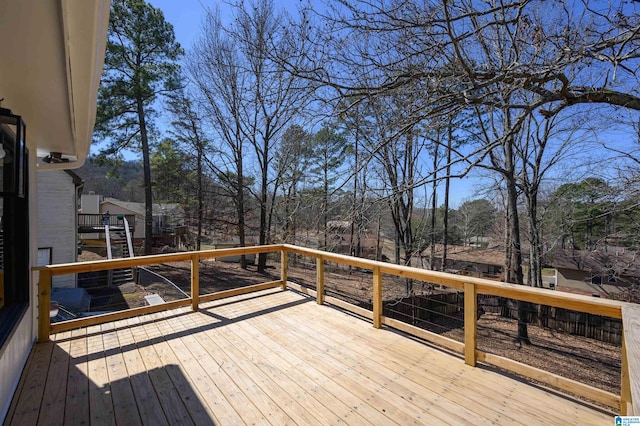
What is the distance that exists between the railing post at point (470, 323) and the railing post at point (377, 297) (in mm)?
985

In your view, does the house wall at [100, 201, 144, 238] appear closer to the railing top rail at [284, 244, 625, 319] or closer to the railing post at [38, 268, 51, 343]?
the railing post at [38, 268, 51, 343]

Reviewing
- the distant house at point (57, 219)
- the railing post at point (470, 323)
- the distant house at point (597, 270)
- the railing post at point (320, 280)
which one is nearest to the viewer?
the railing post at point (470, 323)

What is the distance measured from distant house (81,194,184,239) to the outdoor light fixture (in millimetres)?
12435

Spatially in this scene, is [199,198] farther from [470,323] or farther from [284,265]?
[470,323]

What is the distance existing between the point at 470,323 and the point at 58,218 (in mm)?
12383

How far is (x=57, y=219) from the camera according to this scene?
9875 millimetres

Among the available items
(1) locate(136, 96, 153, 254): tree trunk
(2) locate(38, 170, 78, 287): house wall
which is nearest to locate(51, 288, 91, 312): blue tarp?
(2) locate(38, 170, 78, 287): house wall

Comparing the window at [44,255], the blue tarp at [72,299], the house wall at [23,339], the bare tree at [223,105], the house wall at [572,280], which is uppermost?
the bare tree at [223,105]

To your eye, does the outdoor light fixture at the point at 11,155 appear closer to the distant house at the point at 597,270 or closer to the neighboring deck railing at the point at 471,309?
the neighboring deck railing at the point at 471,309

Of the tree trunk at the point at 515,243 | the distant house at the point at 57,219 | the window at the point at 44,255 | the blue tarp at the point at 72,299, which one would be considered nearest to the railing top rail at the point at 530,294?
the tree trunk at the point at 515,243

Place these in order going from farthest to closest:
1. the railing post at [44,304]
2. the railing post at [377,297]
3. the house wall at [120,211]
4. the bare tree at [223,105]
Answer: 1. the house wall at [120,211]
2. the bare tree at [223,105]
3. the railing post at [377,297]
4. the railing post at [44,304]

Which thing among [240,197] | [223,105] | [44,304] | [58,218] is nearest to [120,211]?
[58,218]

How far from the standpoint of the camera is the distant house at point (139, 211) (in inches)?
580

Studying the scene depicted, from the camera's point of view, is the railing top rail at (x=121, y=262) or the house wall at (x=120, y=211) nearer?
the railing top rail at (x=121, y=262)
